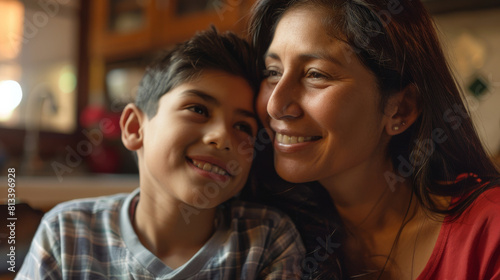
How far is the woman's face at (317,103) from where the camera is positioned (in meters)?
0.91

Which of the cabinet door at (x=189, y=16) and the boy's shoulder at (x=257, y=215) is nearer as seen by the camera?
the boy's shoulder at (x=257, y=215)

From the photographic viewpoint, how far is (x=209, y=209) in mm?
1005

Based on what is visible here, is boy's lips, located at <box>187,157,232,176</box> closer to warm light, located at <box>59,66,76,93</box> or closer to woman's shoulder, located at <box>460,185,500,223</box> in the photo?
woman's shoulder, located at <box>460,185,500,223</box>

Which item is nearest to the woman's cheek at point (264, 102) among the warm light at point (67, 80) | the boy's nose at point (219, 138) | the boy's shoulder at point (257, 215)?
the boy's nose at point (219, 138)

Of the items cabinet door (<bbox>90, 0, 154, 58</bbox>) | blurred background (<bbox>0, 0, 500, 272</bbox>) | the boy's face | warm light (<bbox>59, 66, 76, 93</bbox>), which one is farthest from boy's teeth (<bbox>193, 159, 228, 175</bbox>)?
cabinet door (<bbox>90, 0, 154, 58</bbox>)

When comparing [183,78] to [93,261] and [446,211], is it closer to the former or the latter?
[93,261]

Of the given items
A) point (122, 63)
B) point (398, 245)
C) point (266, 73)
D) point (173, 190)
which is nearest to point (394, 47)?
point (266, 73)

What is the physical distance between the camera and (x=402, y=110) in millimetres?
997

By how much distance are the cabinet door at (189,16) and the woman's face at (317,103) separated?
166cm

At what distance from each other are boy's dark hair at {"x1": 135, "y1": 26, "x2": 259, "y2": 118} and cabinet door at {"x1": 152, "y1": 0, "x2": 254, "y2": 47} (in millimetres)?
1547

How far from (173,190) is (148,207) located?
0.13 m

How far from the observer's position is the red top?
0.84m

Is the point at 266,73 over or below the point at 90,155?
over

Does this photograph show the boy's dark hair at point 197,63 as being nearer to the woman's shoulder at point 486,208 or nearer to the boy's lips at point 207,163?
the boy's lips at point 207,163
